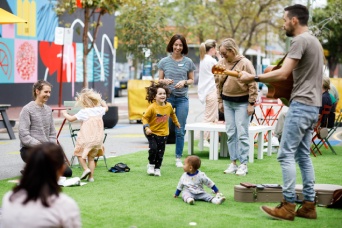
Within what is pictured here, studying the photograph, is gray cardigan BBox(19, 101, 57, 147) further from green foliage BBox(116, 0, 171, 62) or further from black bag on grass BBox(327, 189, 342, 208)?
green foliage BBox(116, 0, 171, 62)

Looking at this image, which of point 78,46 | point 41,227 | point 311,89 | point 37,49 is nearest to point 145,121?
point 311,89

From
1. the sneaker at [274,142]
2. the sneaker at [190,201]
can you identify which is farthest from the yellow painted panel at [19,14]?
the sneaker at [190,201]

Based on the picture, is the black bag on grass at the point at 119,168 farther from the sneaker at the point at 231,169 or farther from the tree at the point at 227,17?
the tree at the point at 227,17

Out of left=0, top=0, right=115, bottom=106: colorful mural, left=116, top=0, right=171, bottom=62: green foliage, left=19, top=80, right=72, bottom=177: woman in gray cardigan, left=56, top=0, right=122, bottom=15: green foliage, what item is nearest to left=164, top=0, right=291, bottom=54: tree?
left=116, top=0, right=171, bottom=62: green foliage

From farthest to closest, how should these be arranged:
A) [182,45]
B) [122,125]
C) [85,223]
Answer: [122,125], [182,45], [85,223]

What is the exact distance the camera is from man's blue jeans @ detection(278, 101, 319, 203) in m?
7.31

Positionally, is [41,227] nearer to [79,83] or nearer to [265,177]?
[265,177]

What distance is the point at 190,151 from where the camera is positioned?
13.6 metres

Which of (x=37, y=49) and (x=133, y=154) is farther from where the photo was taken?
(x=37, y=49)

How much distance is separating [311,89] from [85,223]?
2.50 m

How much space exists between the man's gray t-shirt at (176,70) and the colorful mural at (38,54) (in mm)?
12160

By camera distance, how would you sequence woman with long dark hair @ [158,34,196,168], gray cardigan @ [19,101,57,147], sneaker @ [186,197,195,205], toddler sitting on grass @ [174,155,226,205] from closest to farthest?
sneaker @ [186,197,195,205], toddler sitting on grass @ [174,155,226,205], gray cardigan @ [19,101,57,147], woman with long dark hair @ [158,34,196,168]

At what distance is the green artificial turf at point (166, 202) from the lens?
7.38 metres

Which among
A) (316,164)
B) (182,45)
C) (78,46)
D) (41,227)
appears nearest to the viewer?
(41,227)
